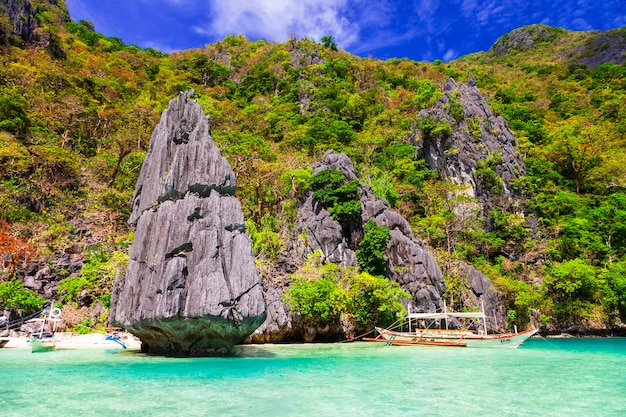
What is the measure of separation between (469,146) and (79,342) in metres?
40.7

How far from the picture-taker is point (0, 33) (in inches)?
1636

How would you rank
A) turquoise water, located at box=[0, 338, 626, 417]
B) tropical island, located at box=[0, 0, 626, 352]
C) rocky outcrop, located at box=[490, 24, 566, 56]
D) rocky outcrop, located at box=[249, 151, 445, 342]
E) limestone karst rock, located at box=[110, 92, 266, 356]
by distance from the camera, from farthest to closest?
rocky outcrop, located at box=[490, 24, 566, 56], rocky outcrop, located at box=[249, 151, 445, 342], tropical island, located at box=[0, 0, 626, 352], limestone karst rock, located at box=[110, 92, 266, 356], turquoise water, located at box=[0, 338, 626, 417]

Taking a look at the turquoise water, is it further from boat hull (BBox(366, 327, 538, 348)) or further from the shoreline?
boat hull (BBox(366, 327, 538, 348))

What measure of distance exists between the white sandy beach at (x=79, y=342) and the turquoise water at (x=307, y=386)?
A: 7.78 feet

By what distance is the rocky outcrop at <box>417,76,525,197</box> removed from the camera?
1646 inches

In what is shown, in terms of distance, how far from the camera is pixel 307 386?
1098cm

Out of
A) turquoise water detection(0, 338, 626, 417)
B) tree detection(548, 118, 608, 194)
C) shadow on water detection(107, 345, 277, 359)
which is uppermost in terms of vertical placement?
tree detection(548, 118, 608, 194)

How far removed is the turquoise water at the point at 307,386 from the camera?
8516 mm

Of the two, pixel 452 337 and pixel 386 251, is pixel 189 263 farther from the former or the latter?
pixel 386 251

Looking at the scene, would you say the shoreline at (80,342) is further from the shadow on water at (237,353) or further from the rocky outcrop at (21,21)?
the rocky outcrop at (21,21)

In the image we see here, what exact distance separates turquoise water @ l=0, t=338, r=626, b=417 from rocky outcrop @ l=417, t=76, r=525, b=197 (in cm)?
2640

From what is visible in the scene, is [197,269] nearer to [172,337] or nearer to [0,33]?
[172,337]

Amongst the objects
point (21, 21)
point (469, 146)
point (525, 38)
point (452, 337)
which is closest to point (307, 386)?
point (452, 337)

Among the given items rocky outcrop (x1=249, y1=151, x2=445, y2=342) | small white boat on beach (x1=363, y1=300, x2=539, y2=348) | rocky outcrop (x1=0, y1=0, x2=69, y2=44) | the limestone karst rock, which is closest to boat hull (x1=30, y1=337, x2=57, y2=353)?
the limestone karst rock
